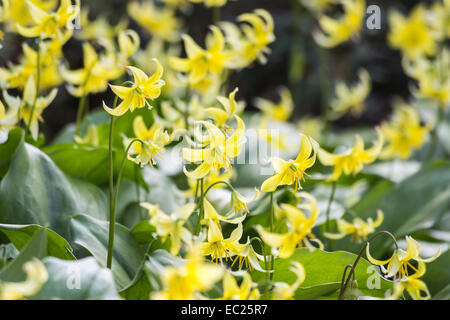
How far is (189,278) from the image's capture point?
0.97 m

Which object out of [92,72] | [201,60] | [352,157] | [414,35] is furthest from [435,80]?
[92,72]

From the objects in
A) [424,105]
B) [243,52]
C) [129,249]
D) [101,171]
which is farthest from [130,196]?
[424,105]

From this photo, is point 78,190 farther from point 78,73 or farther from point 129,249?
point 78,73

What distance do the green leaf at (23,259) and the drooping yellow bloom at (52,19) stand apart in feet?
2.34

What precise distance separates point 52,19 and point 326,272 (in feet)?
3.73

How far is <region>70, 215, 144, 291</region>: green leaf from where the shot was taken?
4.80 ft

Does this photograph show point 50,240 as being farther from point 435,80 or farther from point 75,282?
point 435,80

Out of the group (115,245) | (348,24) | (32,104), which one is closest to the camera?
(115,245)

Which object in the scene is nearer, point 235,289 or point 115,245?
point 235,289

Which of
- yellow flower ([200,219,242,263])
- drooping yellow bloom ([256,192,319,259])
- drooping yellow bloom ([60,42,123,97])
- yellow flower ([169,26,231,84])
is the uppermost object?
yellow flower ([169,26,231,84])

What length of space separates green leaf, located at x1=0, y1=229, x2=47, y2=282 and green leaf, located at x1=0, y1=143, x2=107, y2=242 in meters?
0.39

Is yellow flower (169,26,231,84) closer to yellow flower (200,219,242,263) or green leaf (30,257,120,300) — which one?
yellow flower (200,219,242,263)

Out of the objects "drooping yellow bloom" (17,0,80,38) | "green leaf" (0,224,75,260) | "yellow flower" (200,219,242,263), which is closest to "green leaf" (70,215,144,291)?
"green leaf" (0,224,75,260)
